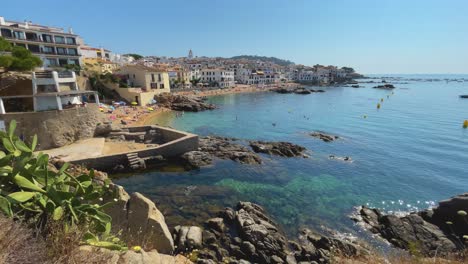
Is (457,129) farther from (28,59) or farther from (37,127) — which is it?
(28,59)

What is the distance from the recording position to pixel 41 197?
194 inches

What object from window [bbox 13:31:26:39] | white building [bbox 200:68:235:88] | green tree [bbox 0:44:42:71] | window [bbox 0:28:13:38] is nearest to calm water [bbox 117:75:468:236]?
green tree [bbox 0:44:42:71]

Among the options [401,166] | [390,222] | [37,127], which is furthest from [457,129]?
[37,127]

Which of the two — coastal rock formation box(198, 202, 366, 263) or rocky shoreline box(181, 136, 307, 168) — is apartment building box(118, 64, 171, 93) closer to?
rocky shoreline box(181, 136, 307, 168)

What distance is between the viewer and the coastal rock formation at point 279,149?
1097 inches

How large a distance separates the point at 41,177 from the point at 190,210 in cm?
1107

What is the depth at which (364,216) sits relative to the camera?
1634cm

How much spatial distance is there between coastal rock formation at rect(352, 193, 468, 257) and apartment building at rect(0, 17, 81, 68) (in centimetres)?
5972

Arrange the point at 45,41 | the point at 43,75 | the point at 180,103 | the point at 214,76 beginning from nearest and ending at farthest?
1. the point at 43,75
2. the point at 45,41
3. the point at 180,103
4. the point at 214,76

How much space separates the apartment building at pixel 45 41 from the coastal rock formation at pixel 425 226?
59.7 m

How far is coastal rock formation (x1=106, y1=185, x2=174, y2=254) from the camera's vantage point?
972 centimetres

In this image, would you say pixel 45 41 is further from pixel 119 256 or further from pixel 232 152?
pixel 119 256

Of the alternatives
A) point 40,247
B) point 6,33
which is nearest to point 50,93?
point 40,247

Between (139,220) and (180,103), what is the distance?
51.3 metres
